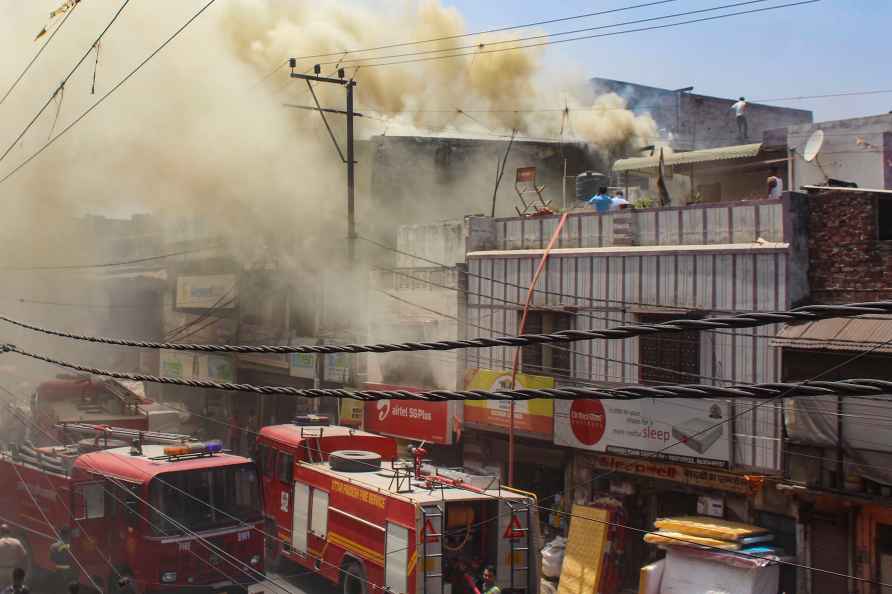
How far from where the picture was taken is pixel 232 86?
24.5 meters

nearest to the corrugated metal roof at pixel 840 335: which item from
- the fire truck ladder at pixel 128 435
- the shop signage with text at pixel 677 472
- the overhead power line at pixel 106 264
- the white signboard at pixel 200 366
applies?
the shop signage with text at pixel 677 472

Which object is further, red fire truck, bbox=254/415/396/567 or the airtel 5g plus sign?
the airtel 5g plus sign

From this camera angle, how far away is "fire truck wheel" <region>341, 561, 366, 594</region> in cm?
1216

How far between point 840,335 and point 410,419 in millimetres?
9772

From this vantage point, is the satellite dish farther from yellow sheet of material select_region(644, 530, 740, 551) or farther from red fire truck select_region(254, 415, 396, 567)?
red fire truck select_region(254, 415, 396, 567)

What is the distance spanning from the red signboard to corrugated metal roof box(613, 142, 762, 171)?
26.9 feet

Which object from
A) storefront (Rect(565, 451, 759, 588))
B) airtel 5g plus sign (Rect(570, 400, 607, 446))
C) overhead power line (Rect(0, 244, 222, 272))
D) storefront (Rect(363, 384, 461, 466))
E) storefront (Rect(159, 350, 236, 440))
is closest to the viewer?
storefront (Rect(565, 451, 759, 588))

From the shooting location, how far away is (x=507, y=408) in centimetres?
1658

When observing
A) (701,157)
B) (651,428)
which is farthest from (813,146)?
(651,428)

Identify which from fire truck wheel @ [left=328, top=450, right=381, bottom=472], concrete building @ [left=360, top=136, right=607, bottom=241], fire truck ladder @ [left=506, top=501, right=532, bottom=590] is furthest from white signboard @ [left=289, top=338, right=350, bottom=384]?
fire truck ladder @ [left=506, top=501, right=532, bottom=590]

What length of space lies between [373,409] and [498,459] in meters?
4.15

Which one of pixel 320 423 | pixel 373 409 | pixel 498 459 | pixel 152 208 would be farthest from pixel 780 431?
pixel 152 208

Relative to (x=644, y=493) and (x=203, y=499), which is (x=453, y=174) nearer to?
(x=644, y=493)

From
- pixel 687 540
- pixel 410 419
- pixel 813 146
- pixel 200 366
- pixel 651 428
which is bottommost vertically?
pixel 687 540
